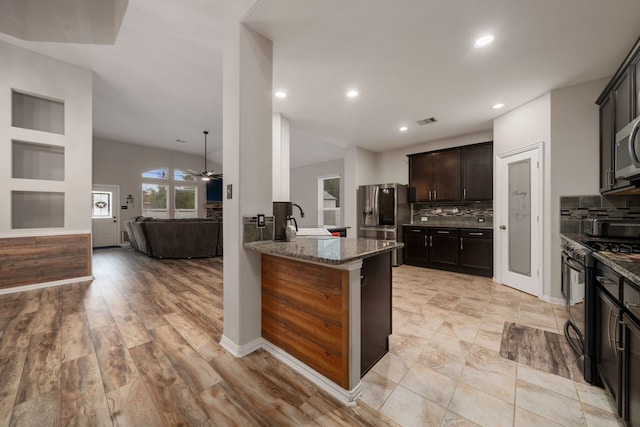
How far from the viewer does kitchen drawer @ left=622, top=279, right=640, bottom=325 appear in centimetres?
99

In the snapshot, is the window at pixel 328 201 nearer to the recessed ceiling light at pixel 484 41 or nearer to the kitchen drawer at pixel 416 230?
the kitchen drawer at pixel 416 230

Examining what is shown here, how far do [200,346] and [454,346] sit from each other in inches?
82.7

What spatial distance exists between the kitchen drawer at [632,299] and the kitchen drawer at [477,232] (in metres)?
3.28

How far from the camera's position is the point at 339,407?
53.3 inches

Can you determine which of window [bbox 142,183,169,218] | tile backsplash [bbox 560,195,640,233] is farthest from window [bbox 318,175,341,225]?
tile backsplash [bbox 560,195,640,233]

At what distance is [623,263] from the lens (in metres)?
1.16

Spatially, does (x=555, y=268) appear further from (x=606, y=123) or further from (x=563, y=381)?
(x=563, y=381)

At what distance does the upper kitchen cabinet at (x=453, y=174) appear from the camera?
169 inches

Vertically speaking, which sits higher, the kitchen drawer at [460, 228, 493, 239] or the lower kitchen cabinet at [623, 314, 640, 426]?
the kitchen drawer at [460, 228, 493, 239]

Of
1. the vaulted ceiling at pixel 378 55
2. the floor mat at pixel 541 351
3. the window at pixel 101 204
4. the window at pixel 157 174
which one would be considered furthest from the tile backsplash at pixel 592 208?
the window at pixel 101 204

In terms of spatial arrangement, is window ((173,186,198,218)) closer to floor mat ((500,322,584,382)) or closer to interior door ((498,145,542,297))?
interior door ((498,145,542,297))

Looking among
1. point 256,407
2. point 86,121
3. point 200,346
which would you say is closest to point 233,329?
point 200,346

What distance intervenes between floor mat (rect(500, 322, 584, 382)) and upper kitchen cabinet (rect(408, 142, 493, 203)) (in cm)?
269

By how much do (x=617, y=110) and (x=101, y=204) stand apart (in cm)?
1058
